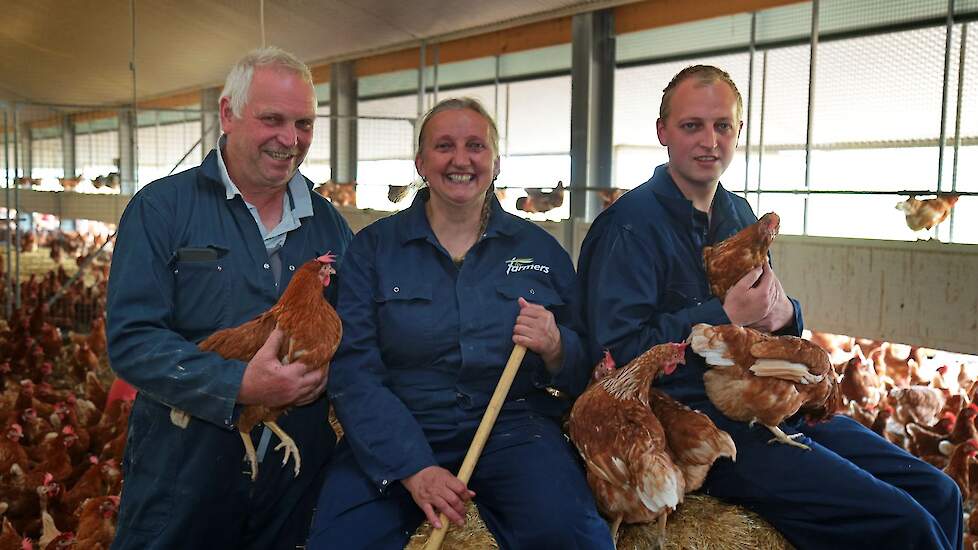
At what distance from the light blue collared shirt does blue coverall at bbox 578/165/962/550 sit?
31.1 inches

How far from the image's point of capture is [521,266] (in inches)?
75.3

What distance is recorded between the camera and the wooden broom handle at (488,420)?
5.47 feet

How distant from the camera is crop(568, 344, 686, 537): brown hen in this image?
67.0 inches

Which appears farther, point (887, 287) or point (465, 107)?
point (887, 287)

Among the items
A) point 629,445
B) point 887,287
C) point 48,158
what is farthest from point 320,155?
point 629,445

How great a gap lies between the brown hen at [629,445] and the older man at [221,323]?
674 mm

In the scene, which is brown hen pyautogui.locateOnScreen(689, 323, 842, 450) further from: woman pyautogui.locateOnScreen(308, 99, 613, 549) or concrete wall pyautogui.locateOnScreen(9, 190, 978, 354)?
concrete wall pyautogui.locateOnScreen(9, 190, 978, 354)

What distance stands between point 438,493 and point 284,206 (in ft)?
3.02

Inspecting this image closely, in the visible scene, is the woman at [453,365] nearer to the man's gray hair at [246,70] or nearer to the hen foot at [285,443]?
the hen foot at [285,443]

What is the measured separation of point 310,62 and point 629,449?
352 inches

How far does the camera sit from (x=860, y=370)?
4871 mm

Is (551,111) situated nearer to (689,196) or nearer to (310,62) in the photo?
(310,62)

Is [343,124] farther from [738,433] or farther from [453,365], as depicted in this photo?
[738,433]

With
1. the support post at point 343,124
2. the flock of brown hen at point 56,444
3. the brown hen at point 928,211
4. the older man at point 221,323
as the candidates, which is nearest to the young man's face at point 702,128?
the older man at point 221,323
